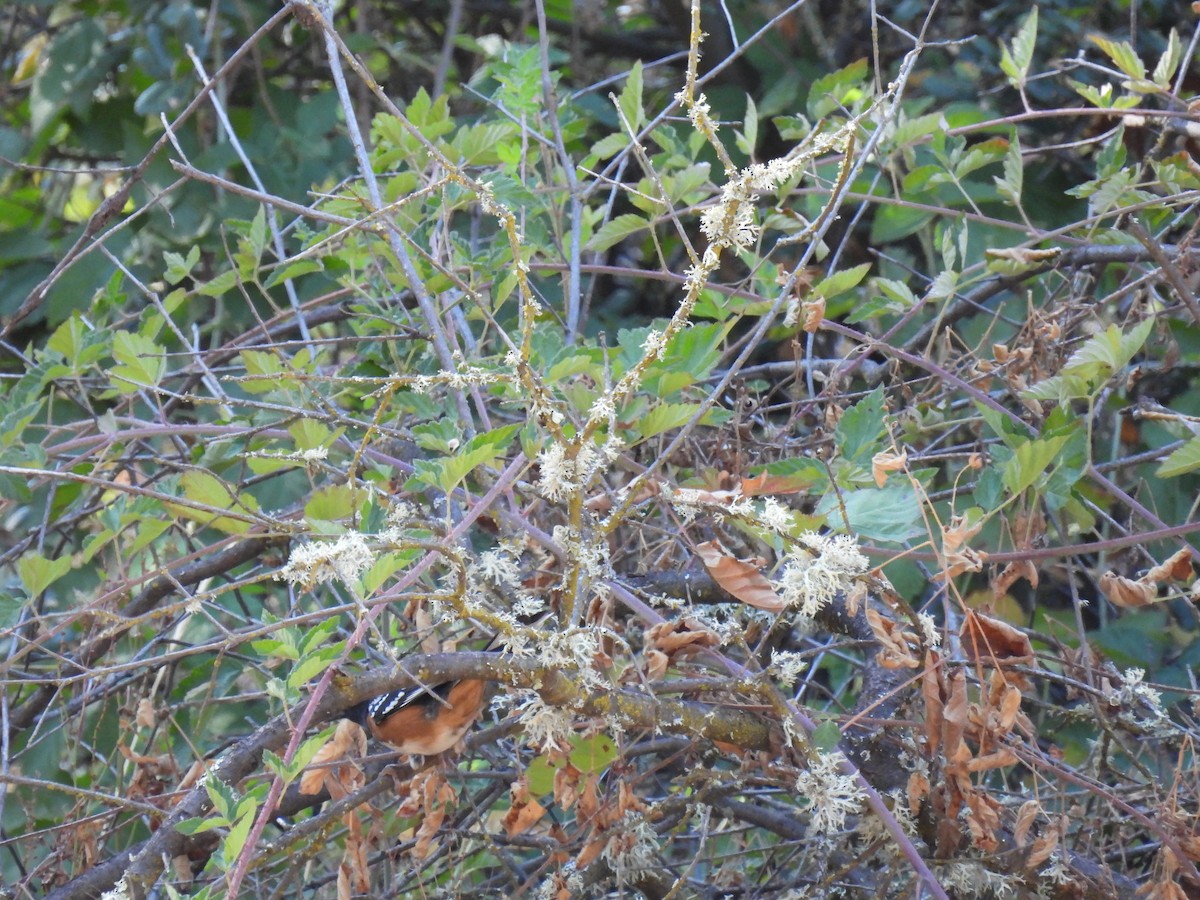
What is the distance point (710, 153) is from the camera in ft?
6.59

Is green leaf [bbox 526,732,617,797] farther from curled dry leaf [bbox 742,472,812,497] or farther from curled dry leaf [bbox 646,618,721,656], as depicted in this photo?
curled dry leaf [bbox 742,472,812,497]

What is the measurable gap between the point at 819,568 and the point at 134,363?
61 centimetres

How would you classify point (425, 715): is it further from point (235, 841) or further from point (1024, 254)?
point (1024, 254)

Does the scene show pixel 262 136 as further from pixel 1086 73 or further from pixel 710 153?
pixel 1086 73

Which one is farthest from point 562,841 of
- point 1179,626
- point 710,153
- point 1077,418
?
point 710,153

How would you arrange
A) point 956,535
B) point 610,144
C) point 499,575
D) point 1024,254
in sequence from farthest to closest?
point 610,144 < point 1024,254 < point 499,575 < point 956,535

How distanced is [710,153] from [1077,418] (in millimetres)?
1186

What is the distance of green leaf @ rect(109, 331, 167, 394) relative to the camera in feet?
3.28

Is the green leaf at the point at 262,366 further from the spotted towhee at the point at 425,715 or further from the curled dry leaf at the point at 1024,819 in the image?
the curled dry leaf at the point at 1024,819

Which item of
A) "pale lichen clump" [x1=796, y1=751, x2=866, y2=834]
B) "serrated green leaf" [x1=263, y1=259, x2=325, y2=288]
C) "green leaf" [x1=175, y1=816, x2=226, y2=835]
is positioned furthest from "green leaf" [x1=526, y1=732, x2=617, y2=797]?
"serrated green leaf" [x1=263, y1=259, x2=325, y2=288]

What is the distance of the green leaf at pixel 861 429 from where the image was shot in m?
0.83

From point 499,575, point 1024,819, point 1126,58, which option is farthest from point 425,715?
point 1126,58

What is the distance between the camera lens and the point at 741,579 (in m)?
0.80

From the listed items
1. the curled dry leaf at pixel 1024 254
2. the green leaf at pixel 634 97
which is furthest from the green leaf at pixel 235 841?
the curled dry leaf at pixel 1024 254
